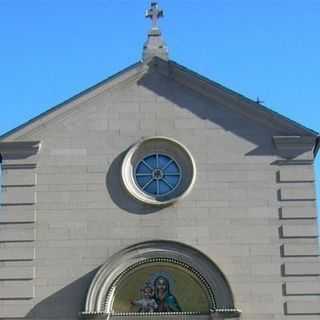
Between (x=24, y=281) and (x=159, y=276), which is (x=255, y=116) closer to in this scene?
(x=159, y=276)

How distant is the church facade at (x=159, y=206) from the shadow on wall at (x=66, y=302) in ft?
0.09

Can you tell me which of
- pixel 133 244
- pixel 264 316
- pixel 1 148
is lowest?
pixel 264 316

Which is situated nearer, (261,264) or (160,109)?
(261,264)

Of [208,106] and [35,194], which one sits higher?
[208,106]

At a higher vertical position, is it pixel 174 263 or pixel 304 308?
pixel 174 263

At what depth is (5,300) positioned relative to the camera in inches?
898

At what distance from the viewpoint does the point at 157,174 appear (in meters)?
23.8

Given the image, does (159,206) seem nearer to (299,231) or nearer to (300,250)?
(299,231)

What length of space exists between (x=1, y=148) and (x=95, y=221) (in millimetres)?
3121

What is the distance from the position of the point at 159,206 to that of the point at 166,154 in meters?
→ 1.50

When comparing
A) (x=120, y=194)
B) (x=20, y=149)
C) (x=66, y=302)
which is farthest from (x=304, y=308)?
(x=20, y=149)

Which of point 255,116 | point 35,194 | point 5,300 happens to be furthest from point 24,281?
point 255,116

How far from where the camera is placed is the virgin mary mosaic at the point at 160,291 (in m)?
22.6

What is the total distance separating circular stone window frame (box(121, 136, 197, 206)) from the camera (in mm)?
23453
